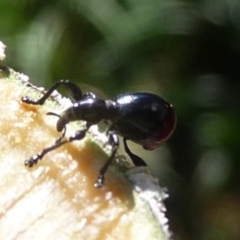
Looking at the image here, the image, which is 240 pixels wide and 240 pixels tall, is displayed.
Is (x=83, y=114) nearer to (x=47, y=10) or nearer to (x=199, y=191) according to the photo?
(x=47, y=10)

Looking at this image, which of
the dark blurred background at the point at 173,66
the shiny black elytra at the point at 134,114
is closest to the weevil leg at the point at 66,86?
the shiny black elytra at the point at 134,114

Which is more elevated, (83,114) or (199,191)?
(83,114)

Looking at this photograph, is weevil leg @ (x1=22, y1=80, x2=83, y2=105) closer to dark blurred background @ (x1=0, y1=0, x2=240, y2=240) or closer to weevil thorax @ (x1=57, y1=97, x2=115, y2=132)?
weevil thorax @ (x1=57, y1=97, x2=115, y2=132)

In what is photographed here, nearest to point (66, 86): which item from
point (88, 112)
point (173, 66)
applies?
point (88, 112)

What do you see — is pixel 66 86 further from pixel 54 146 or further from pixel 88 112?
pixel 54 146

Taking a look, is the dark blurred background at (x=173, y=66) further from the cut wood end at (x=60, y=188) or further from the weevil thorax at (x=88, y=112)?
the cut wood end at (x=60, y=188)

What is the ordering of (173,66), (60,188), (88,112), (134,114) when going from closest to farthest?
1. (60,188)
2. (88,112)
3. (134,114)
4. (173,66)

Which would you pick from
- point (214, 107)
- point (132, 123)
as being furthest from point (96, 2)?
point (132, 123)
